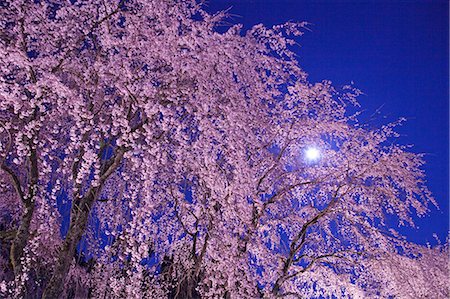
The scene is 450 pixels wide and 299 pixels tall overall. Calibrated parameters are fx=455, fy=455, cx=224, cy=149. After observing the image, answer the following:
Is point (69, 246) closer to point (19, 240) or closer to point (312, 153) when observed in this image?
point (19, 240)

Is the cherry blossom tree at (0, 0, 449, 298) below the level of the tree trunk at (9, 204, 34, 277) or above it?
above

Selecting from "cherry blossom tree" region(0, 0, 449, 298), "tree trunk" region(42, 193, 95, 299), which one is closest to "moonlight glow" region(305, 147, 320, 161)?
"cherry blossom tree" region(0, 0, 449, 298)

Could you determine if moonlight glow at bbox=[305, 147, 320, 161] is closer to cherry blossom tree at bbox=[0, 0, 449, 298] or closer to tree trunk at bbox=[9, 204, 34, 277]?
cherry blossom tree at bbox=[0, 0, 449, 298]

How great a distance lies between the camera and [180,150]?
8156 mm

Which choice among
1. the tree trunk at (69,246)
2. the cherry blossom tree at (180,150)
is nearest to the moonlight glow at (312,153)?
the cherry blossom tree at (180,150)

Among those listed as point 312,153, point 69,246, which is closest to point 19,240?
point 69,246

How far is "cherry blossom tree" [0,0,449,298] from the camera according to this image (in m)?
8.44

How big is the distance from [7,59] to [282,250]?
7468 mm

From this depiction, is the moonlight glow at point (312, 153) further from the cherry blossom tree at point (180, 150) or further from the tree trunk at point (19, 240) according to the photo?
the tree trunk at point (19, 240)

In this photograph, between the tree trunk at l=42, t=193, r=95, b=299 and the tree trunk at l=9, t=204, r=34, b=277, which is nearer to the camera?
the tree trunk at l=42, t=193, r=95, b=299

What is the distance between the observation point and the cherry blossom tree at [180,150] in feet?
27.7

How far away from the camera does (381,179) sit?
1166 cm

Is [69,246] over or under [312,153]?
under

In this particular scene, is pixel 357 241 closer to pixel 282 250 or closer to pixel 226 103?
pixel 282 250
